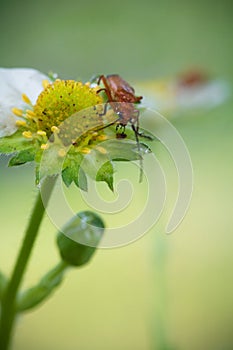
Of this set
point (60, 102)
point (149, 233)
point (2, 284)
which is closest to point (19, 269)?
point (2, 284)

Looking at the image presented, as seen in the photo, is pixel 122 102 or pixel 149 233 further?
pixel 149 233

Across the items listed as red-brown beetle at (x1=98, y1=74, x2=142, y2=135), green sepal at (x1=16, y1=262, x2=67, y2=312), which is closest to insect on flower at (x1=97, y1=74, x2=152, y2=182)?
red-brown beetle at (x1=98, y1=74, x2=142, y2=135)

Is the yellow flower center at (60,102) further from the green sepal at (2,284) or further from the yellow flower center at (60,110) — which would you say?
the green sepal at (2,284)

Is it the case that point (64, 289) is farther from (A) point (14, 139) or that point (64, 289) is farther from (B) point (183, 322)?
(A) point (14, 139)

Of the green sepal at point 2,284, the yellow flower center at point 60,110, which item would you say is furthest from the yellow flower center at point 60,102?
A: the green sepal at point 2,284

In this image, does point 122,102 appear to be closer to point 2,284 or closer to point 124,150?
point 124,150

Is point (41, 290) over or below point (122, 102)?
below

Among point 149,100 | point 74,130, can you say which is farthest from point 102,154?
point 149,100

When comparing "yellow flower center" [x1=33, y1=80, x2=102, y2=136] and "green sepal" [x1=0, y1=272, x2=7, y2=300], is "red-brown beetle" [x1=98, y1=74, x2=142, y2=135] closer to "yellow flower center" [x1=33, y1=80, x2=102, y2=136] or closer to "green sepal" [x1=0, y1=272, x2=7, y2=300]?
"yellow flower center" [x1=33, y1=80, x2=102, y2=136]
